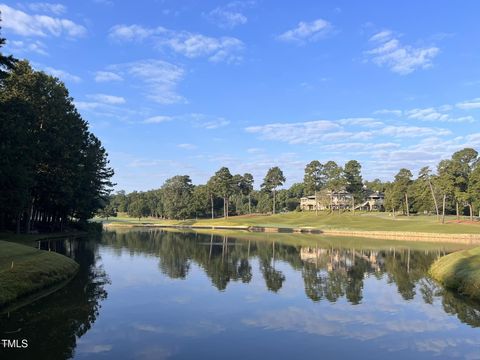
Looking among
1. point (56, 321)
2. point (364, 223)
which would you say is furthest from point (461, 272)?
point (364, 223)

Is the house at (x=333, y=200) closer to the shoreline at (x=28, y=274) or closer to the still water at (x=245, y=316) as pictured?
the still water at (x=245, y=316)

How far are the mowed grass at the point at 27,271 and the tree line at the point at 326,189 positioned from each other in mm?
84440

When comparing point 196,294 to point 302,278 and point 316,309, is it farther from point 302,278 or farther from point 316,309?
point 302,278

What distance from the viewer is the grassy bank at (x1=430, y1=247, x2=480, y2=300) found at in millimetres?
27366

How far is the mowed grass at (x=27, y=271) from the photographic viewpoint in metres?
22.5

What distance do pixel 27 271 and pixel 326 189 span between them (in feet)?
411

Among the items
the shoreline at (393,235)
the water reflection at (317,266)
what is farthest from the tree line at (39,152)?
the shoreline at (393,235)

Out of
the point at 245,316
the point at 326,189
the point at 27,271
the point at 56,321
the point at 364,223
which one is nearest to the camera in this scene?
the point at 56,321

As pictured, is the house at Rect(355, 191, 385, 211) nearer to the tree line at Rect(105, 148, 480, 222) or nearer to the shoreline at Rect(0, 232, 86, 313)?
the tree line at Rect(105, 148, 480, 222)

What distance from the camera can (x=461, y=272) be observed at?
3109 centimetres

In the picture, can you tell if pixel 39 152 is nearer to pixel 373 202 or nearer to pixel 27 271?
pixel 27 271

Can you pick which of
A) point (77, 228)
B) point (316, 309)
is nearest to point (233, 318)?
point (316, 309)

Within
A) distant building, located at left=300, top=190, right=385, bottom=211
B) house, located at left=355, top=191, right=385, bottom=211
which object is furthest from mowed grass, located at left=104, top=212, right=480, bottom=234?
house, located at left=355, top=191, right=385, bottom=211

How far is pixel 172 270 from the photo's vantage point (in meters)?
38.7
